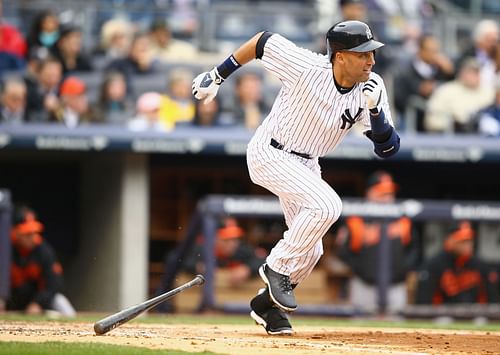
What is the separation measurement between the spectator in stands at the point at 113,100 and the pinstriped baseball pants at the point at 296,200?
18.5 ft

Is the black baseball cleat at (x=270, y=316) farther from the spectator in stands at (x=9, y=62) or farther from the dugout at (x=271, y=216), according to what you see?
the spectator in stands at (x=9, y=62)

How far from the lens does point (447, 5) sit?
15273mm

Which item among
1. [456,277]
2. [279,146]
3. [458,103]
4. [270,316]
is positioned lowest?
[456,277]

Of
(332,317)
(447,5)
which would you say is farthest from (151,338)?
(447,5)

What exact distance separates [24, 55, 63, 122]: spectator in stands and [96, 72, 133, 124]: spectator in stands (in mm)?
451

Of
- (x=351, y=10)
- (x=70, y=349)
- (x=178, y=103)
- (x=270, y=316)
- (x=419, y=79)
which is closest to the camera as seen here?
(x=70, y=349)

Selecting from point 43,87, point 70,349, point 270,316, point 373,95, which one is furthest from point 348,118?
point 43,87

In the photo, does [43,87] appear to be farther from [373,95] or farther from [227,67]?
[373,95]

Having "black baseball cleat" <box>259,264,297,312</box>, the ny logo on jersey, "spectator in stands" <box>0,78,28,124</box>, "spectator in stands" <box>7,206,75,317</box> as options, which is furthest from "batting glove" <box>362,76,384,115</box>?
"spectator in stands" <box>0,78,28,124</box>

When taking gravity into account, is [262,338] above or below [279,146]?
below

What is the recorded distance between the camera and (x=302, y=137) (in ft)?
21.9

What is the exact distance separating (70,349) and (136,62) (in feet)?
24.5

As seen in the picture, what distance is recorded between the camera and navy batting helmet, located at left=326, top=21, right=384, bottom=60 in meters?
6.45

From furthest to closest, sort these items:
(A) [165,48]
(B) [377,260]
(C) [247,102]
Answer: (A) [165,48]
(C) [247,102]
(B) [377,260]
